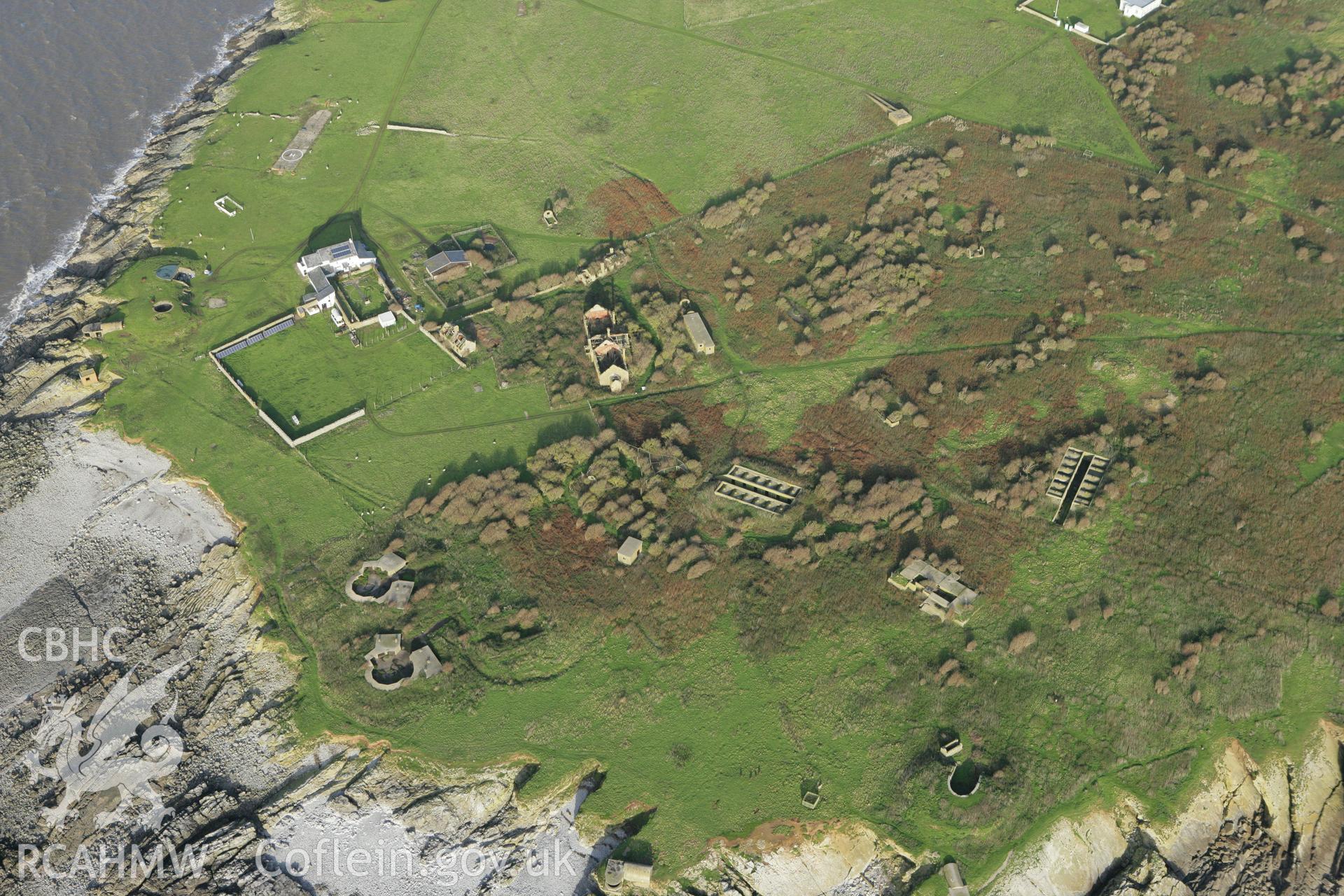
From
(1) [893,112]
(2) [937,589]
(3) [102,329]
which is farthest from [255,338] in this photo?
(1) [893,112]

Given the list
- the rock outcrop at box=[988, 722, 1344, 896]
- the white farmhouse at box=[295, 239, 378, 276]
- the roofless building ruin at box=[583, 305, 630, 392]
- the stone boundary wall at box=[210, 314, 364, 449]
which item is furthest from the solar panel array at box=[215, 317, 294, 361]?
the rock outcrop at box=[988, 722, 1344, 896]

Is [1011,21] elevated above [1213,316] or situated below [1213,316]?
above

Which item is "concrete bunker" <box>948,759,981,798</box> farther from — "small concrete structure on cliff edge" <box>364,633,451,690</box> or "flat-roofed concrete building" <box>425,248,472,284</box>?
"flat-roofed concrete building" <box>425,248,472,284</box>

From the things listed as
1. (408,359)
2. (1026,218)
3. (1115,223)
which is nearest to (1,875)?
→ (408,359)

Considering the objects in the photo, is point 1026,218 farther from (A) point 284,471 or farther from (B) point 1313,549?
(A) point 284,471

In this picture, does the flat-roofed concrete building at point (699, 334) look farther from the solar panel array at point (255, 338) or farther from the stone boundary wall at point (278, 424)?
the solar panel array at point (255, 338)

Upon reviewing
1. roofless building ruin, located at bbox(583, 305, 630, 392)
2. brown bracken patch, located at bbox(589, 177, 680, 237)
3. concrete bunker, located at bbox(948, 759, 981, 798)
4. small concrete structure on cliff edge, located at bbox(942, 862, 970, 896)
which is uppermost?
brown bracken patch, located at bbox(589, 177, 680, 237)
